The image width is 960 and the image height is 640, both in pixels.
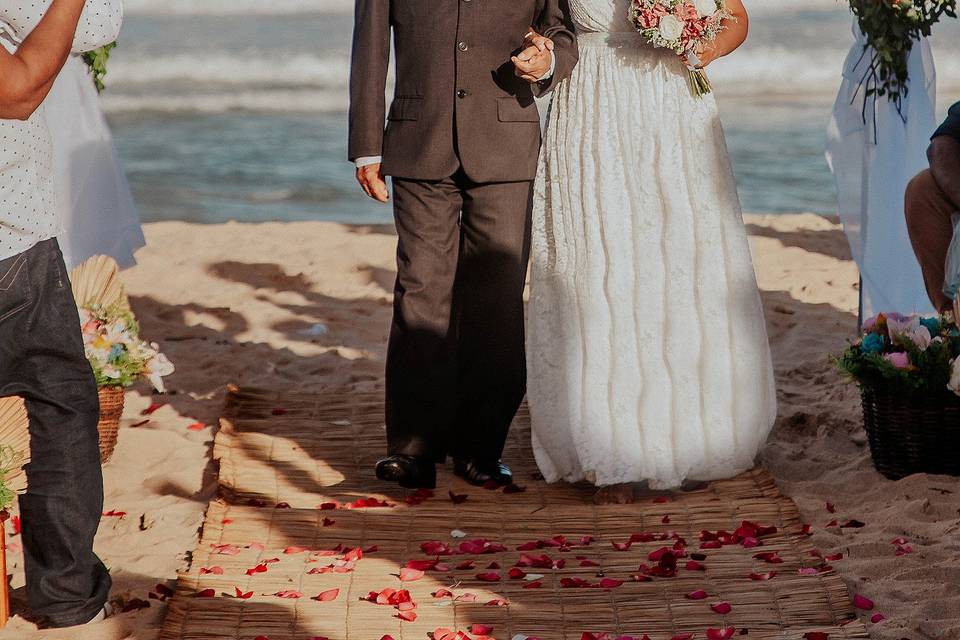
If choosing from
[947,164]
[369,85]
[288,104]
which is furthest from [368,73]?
[288,104]

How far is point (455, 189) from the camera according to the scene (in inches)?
167

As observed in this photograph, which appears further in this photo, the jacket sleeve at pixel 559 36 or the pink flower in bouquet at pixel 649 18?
the jacket sleeve at pixel 559 36

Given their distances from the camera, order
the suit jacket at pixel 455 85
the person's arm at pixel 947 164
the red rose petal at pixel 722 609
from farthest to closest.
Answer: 1. the person's arm at pixel 947 164
2. the suit jacket at pixel 455 85
3. the red rose petal at pixel 722 609

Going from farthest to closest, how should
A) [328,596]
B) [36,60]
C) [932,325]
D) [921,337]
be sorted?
[932,325], [921,337], [328,596], [36,60]

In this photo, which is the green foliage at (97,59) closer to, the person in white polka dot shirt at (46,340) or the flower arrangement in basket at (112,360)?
the flower arrangement in basket at (112,360)

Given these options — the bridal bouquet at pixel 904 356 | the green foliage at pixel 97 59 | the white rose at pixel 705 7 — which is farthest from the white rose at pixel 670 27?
the green foliage at pixel 97 59

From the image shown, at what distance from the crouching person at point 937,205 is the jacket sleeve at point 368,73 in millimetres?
2327

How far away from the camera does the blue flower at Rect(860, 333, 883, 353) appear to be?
14.5 ft

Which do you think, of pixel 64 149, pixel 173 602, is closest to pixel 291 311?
pixel 64 149

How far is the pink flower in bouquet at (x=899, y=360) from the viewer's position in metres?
4.25

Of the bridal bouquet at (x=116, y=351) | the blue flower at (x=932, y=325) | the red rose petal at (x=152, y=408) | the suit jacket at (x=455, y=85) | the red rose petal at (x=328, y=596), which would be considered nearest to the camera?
the red rose petal at (x=328, y=596)

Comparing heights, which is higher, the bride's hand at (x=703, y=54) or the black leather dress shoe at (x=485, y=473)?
the bride's hand at (x=703, y=54)

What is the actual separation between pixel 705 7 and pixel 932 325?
4.84 feet

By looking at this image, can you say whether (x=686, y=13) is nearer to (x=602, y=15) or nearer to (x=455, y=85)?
(x=602, y=15)
